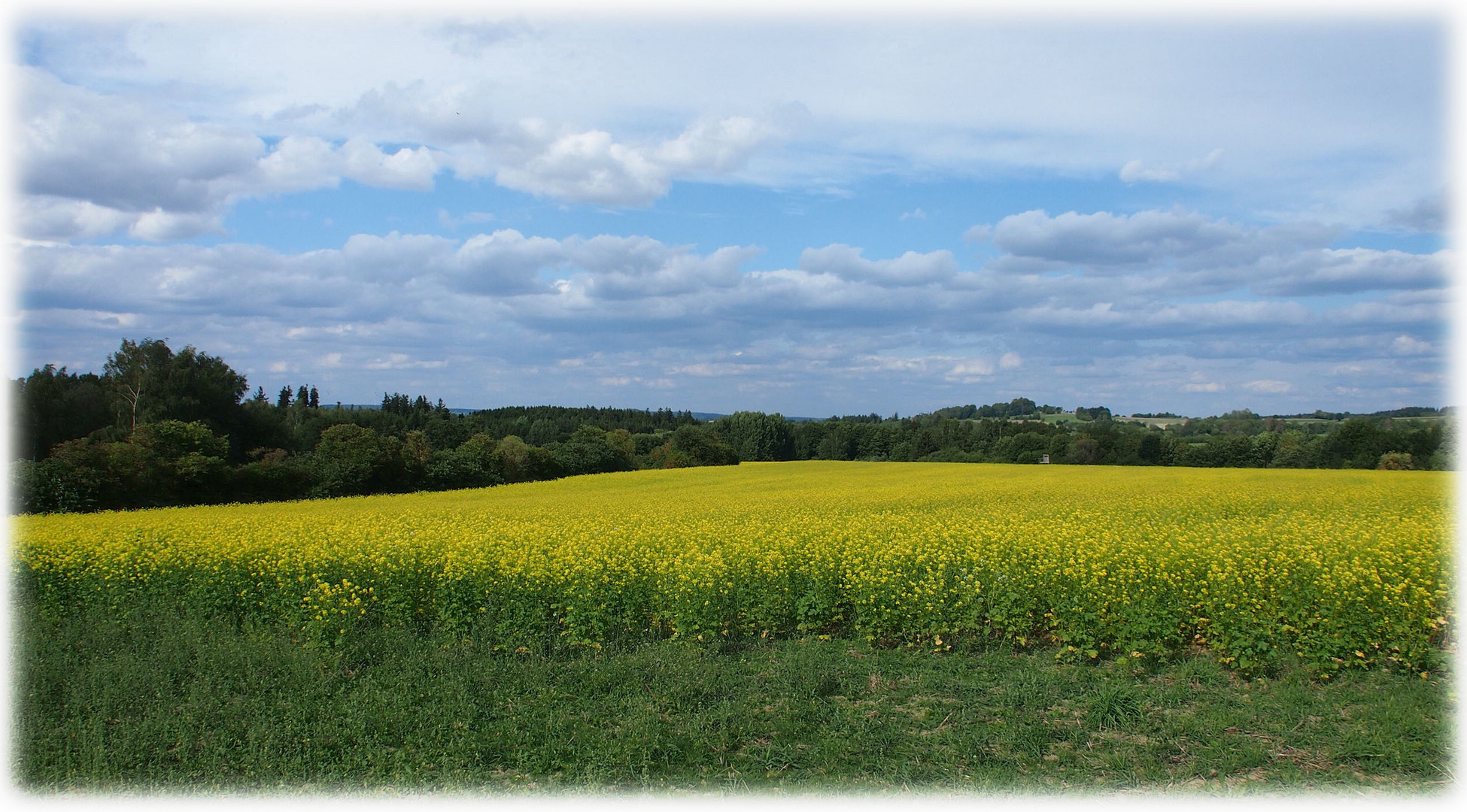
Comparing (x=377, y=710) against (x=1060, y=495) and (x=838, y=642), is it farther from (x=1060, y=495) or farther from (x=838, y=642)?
(x=1060, y=495)

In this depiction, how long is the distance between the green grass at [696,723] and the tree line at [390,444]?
26.4m

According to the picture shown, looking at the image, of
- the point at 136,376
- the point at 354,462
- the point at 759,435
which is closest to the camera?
the point at 354,462

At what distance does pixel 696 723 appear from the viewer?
5961mm

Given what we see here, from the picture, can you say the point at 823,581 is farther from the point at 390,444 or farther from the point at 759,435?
the point at 759,435

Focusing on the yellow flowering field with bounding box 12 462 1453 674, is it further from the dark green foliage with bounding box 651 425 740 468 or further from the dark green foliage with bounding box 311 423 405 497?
the dark green foliage with bounding box 651 425 740 468

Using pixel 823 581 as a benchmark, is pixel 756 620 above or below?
below

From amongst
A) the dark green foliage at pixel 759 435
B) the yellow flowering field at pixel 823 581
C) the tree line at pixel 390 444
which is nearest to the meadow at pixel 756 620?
the yellow flowering field at pixel 823 581

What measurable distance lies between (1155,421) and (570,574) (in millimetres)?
108204

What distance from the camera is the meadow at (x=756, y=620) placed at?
5.88 meters

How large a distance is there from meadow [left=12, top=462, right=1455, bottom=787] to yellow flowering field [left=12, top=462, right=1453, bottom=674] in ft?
0.11

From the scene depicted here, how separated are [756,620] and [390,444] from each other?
33787mm

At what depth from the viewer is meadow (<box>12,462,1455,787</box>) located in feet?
19.3

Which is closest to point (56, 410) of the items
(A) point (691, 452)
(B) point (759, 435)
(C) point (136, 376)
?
(C) point (136, 376)

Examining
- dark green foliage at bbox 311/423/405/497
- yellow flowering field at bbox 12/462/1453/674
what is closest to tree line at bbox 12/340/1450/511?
dark green foliage at bbox 311/423/405/497
